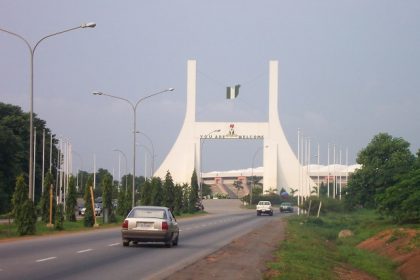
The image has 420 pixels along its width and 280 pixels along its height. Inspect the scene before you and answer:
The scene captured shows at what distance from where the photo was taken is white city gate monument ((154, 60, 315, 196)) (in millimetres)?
99438

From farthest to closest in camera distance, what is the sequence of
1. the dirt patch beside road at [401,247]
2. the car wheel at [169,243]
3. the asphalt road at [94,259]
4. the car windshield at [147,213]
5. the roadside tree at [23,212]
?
the roadside tree at [23,212] → the car wheel at [169,243] → the dirt patch beside road at [401,247] → the car windshield at [147,213] → the asphalt road at [94,259]

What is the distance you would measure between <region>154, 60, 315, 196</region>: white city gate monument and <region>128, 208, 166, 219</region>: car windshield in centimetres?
7271

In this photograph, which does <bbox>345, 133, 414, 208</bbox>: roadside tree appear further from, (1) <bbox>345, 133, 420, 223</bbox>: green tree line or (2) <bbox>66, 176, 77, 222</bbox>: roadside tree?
(2) <bbox>66, 176, 77, 222</bbox>: roadside tree

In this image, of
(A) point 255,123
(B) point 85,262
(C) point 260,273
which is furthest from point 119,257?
(A) point 255,123

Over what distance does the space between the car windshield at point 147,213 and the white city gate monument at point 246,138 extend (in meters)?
72.7

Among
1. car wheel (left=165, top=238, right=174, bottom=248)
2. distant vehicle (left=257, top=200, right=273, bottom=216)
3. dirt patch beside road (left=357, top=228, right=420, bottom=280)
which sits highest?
car wheel (left=165, top=238, right=174, bottom=248)

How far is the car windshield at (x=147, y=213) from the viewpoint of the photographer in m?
24.4

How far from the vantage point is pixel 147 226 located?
24094 mm

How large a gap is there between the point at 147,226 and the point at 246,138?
76633 mm

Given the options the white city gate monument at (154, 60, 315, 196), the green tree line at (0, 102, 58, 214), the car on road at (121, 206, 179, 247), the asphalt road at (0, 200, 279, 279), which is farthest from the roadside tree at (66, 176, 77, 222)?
the white city gate monument at (154, 60, 315, 196)

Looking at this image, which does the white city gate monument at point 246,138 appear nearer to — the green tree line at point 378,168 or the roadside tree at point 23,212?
the green tree line at point 378,168

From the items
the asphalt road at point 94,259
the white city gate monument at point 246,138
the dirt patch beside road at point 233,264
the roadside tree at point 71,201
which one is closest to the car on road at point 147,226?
the asphalt road at point 94,259

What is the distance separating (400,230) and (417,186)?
3867mm

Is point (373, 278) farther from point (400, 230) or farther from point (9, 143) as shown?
point (9, 143)
